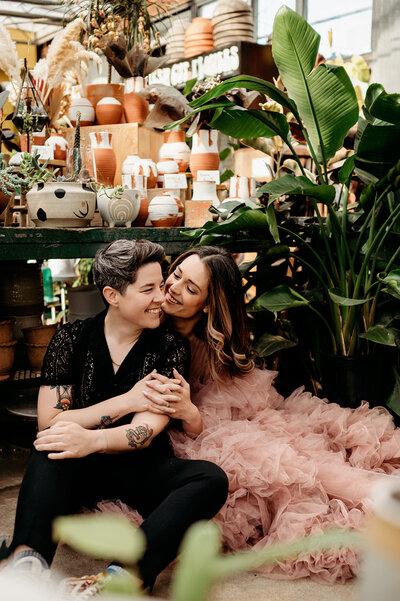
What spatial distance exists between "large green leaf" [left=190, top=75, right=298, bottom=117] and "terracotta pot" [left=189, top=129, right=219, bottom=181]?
0.49 metres

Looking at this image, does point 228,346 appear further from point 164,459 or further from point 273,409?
point 164,459

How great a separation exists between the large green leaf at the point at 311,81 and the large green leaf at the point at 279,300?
0.60 meters

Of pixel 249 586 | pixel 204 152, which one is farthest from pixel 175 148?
pixel 249 586

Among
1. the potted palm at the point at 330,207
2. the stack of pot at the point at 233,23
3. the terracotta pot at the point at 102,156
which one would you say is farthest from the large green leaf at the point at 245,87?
the stack of pot at the point at 233,23

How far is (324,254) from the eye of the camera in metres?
2.51

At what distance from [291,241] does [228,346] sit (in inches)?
32.6

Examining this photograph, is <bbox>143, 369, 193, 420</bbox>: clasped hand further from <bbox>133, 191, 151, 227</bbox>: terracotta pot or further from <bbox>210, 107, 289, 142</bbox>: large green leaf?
<bbox>210, 107, 289, 142</bbox>: large green leaf

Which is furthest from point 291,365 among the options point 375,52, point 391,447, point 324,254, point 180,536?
point 375,52

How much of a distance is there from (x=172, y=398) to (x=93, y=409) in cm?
22

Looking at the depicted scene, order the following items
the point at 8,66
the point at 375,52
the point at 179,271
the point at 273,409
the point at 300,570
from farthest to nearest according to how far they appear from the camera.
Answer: the point at 375,52
the point at 8,66
the point at 273,409
the point at 179,271
the point at 300,570

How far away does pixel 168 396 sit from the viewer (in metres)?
1.66

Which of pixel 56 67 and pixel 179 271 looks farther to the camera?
pixel 56 67

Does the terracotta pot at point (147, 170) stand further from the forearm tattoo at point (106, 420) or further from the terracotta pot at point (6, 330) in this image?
the forearm tattoo at point (106, 420)

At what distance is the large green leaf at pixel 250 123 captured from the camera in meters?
2.30
